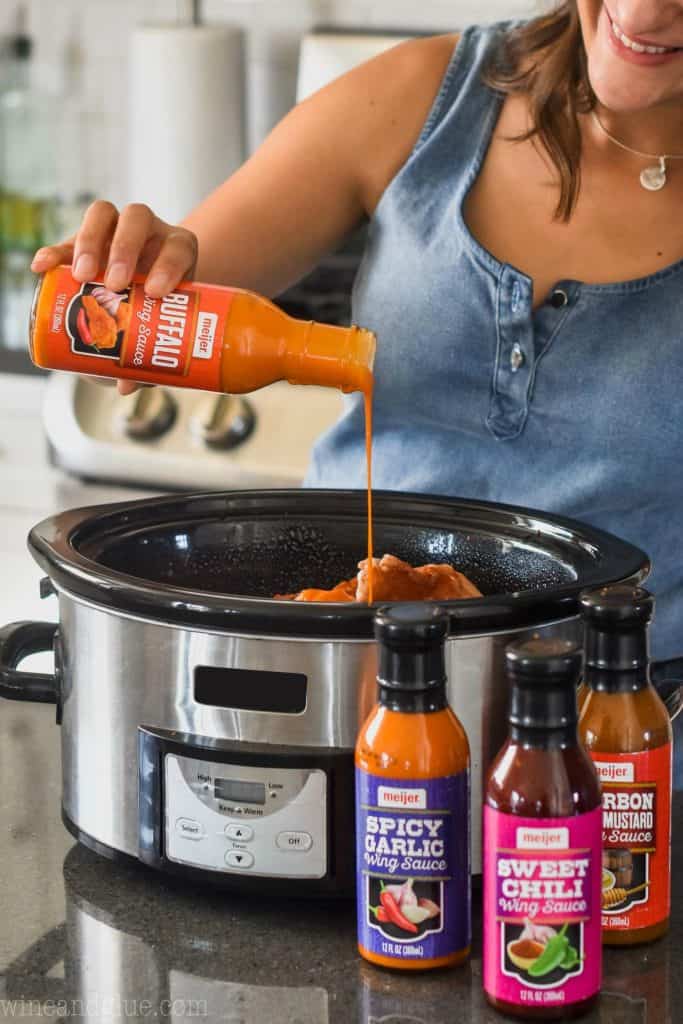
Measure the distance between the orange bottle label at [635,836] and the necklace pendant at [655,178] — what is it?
739 millimetres

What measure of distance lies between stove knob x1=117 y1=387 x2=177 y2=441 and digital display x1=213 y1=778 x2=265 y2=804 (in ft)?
5.10

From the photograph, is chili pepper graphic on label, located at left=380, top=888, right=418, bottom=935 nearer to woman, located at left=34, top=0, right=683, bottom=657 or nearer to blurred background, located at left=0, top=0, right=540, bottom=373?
woman, located at left=34, top=0, right=683, bottom=657

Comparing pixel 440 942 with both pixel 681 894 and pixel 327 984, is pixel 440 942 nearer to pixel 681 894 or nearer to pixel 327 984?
pixel 327 984

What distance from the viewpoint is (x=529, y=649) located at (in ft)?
2.75

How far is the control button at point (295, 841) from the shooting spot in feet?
3.17

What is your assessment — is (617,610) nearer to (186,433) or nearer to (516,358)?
(516,358)

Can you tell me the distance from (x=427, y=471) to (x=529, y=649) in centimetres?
66

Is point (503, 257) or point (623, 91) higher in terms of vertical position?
point (623, 91)

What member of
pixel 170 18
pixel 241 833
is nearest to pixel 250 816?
pixel 241 833

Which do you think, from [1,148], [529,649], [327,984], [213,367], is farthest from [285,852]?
[1,148]

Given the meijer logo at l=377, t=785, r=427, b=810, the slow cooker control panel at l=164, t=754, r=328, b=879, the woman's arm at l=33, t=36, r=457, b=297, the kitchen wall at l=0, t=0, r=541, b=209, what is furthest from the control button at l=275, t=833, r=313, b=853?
the kitchen wall at l=0, t=0, r=541, b=209

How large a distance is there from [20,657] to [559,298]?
0.62m

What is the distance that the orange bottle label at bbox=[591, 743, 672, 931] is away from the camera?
0.90 m

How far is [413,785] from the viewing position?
849 mm
